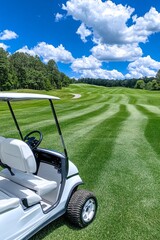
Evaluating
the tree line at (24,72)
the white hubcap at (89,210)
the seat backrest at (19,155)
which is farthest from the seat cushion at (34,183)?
the tree line at (24,72)

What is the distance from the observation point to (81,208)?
357 centimetres

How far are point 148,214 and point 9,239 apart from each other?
2479 millimetres

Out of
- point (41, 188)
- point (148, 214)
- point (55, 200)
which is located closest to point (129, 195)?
point (148, 214)

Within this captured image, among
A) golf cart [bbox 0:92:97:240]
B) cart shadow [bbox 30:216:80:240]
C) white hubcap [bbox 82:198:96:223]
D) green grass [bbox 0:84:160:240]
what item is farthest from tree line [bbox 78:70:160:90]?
cart shadow [bbox 30:216:80:240]

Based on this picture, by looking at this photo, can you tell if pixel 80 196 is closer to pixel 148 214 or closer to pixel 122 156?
pixel 148 214

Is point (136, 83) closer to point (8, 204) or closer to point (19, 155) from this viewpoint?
point (19, 155)

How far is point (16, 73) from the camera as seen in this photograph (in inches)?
2606

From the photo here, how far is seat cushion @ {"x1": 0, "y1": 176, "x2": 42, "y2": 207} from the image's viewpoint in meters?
2.95

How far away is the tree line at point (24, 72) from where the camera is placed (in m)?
55.7

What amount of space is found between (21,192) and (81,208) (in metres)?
0.97

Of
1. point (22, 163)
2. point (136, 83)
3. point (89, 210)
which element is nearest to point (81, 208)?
point (89, 210)

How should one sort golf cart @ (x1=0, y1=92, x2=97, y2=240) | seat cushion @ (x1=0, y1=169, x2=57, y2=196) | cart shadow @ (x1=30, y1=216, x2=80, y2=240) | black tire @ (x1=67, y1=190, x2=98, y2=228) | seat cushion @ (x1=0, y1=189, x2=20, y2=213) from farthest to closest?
black tire @ (x1=67, y1=190, x2=98, y2=228), cart shadow @ (x1=30, y1=216, x2=80, y2=240), seat cushion @ (x1=0, y1=169, x2=57, y2=196), golf cart @ (x1=0, y1=92, x2=97, y2=240), seat cushion @ (x1=0, y1=189, x2=20, y2=213)

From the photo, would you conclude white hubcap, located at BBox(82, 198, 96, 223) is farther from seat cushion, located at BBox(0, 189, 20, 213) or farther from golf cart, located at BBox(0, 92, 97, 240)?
seat cushion, located at BBox(0, 189, 20, 213)

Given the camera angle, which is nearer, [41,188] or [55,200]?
[41,188]
